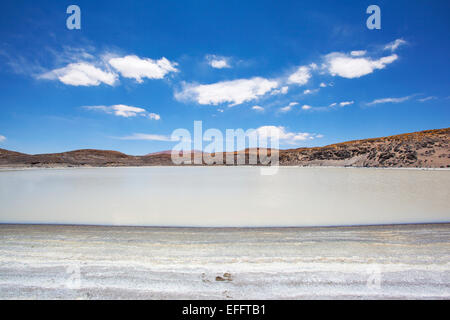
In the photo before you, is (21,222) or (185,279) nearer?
(185,279)

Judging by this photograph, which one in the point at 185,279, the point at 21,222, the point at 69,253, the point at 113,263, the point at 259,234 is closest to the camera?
the point at 185,279

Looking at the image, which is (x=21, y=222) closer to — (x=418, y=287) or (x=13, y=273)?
(x=13, y=273)

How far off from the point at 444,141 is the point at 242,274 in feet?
192

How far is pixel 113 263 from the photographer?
2.81m

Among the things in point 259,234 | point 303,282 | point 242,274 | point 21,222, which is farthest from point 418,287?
point 21,222

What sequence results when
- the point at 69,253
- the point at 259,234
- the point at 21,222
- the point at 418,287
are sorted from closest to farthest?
the point at 418,287
the point at 69,253
the point at 259,234
the point at 21,222

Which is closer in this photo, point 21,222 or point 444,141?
point 21,222

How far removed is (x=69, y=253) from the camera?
10.3 feet

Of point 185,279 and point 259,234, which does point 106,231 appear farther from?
point 259,234
